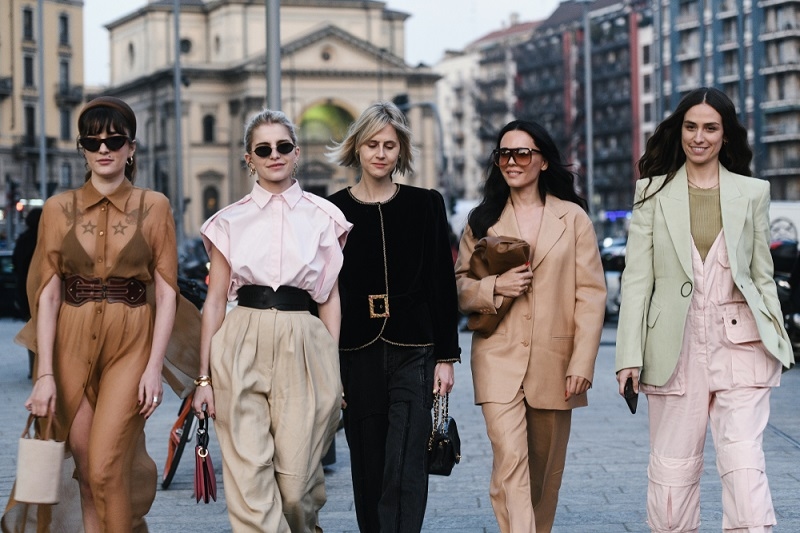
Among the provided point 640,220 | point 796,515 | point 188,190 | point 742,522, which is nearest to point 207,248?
point 640,220

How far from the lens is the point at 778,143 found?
108500 millimetres

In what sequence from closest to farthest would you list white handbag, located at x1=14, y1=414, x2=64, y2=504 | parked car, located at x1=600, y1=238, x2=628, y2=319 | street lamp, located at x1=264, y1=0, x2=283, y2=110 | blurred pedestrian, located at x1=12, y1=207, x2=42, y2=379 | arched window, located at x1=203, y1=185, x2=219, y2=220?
white handbag, located at x1=14, y1=414, x2=64, y2=504 → street lamp, located at x1=264, y1=0, x2=283, y2=110 → blurred pedestrian, located at x1=12, y1=207, x2=42, y2=379 → parked car, located at x1=600, y1=238, x2=628, y2=319 → arched window, located at x1=203, y1=185, x2=219, y2=220

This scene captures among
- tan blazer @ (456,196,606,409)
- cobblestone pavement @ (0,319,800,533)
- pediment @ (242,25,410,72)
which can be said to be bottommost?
cobblestone pavement @ (0,319,800,533)

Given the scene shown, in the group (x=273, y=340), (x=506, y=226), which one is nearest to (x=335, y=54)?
(x=506, y=226)

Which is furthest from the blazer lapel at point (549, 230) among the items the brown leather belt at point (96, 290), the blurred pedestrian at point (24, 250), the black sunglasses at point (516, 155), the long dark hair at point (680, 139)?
the blurred pedestrian at point (24, 250)

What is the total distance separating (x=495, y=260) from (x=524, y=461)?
0.83 m

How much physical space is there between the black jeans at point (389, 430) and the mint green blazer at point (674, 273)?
0.82m

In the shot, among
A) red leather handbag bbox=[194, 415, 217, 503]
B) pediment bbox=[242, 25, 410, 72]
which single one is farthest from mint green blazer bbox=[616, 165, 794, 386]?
pediment bbox=[242, 25, 410, 72]

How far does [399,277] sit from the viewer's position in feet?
21.7

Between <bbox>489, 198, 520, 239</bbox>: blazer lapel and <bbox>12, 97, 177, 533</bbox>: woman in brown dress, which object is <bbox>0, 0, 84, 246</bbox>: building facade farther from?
<bbox>12, 97, 177, 533</bbox>: woman in brown dress

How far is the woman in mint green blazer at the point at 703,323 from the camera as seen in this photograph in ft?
20.5

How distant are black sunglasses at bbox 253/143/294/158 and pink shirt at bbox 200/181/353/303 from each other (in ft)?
0.41

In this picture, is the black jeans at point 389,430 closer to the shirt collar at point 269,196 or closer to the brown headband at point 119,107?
the shirt collar at point 269,196

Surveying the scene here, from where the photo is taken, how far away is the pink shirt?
20.0 ft
